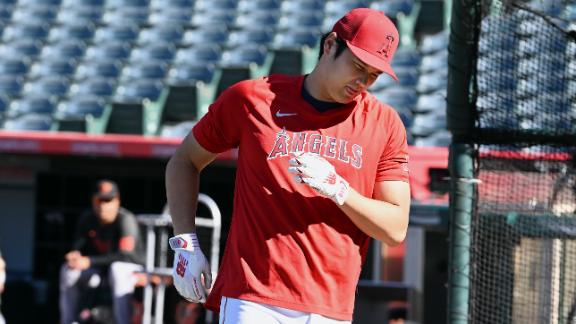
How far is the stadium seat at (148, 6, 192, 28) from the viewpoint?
1323 cm

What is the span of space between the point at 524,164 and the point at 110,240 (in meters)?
4.69

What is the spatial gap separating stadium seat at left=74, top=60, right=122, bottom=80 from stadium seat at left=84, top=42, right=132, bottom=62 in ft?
0.30

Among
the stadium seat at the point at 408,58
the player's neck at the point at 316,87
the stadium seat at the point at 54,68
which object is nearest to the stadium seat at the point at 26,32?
the stadium seat at the point at 54,68

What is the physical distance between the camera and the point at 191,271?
326cm

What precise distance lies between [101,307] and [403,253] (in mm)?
2608

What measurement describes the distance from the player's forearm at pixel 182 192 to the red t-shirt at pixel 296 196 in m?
0.20

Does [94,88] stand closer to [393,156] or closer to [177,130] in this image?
[177,130]

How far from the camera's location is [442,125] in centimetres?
1039

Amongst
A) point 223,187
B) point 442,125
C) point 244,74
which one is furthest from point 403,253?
point 244,74

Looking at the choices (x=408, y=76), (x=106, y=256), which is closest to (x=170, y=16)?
(x=408, y=76)

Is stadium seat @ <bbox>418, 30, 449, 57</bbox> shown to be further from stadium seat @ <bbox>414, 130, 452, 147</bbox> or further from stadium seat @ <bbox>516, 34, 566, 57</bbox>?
stadium seat @ <bbox>516, 34, 566, 57</bbox>

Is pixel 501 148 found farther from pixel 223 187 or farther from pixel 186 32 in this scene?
pixel 186 32

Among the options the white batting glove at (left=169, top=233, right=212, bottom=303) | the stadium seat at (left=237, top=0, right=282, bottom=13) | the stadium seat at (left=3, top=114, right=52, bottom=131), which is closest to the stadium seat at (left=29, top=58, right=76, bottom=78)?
the stadium seat at (left=3, top=114, right=52, bottom=131)

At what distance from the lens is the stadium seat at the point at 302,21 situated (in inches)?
489
